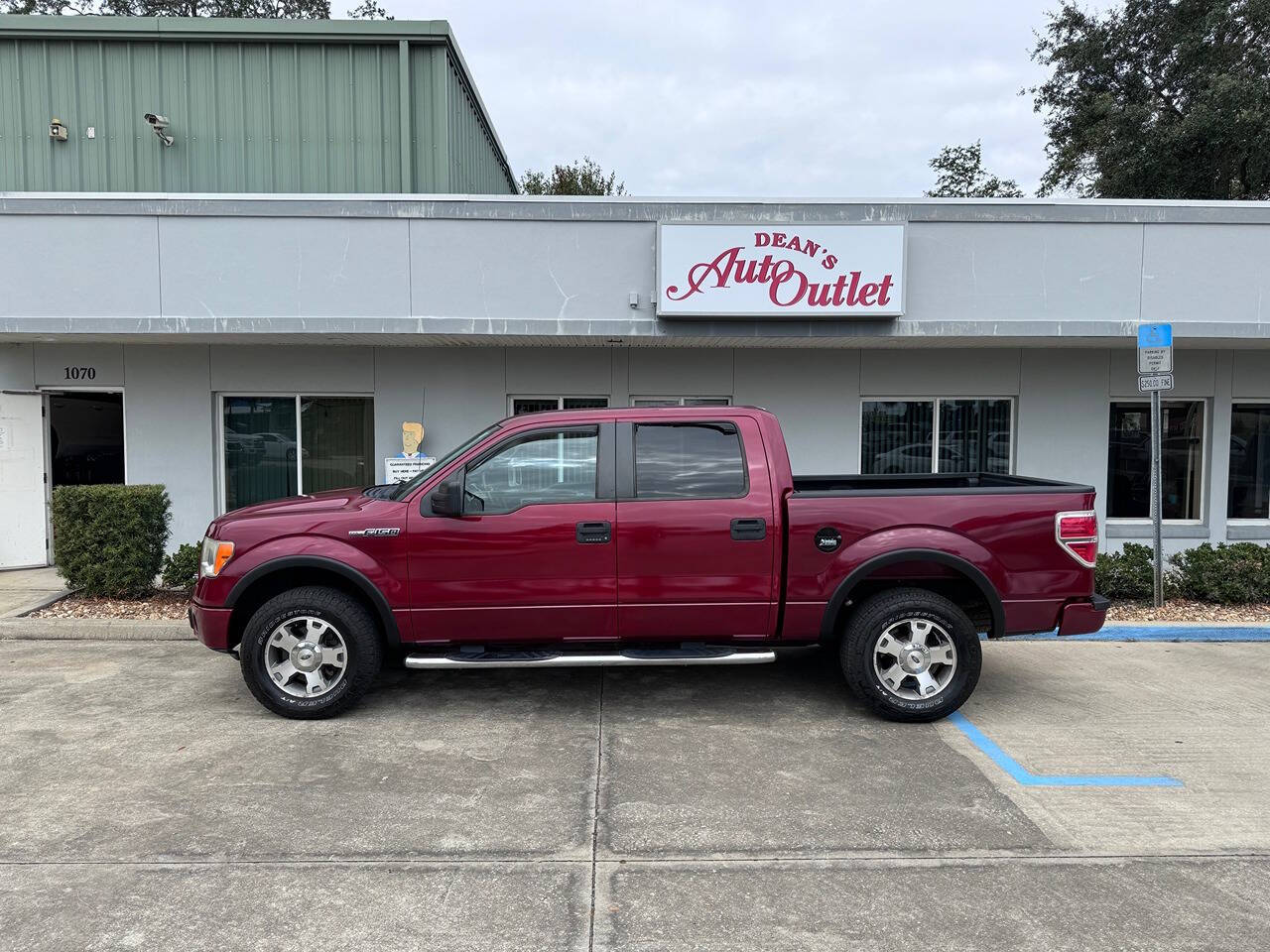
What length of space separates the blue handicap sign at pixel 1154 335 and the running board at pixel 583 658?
5587 mm

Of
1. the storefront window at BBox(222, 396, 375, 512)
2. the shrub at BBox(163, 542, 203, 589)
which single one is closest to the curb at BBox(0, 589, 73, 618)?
the shrub at BBox(163, 542, 203, 589)

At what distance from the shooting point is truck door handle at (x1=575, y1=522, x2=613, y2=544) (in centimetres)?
540

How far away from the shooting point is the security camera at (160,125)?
12664 millimetres

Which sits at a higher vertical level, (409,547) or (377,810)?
(409,547)

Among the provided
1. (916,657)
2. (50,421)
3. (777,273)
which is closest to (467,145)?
(50,421)

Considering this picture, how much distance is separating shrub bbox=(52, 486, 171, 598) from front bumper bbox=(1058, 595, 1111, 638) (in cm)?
847

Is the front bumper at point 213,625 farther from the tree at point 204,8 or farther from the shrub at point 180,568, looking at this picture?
the tree at point 204,8

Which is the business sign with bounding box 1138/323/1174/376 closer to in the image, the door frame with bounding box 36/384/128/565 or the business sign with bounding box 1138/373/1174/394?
the business sign with bounding box 1138/373/1174/394

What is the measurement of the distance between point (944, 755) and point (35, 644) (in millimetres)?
7681

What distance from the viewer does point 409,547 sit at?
5.40 m

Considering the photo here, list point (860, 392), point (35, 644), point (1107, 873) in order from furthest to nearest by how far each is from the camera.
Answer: point (860, 392), point (35, 644), point (1107, 873)

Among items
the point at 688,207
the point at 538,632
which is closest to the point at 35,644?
the point at 538,632

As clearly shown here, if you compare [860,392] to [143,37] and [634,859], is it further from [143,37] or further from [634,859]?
[143,37]

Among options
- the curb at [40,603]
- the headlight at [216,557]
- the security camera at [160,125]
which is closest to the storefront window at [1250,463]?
the headlight at [216,557]
